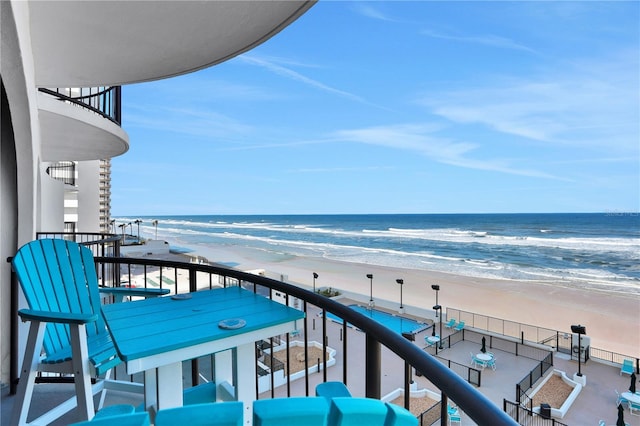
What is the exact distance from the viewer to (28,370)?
170cm

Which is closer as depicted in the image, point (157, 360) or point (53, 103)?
point (157, 360)

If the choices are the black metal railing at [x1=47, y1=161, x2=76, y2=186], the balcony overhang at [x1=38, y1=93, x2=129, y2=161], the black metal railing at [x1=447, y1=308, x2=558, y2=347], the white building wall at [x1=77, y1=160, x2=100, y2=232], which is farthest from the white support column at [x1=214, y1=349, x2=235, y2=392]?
the black metal railing at [x1=47, y1=161, x2=76, y2=186]

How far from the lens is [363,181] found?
5550 cm

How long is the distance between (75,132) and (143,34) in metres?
2.38

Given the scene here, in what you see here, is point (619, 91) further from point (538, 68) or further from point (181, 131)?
point (181, 131)

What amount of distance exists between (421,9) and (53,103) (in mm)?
27525

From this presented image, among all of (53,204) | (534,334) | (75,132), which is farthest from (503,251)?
(75,132)

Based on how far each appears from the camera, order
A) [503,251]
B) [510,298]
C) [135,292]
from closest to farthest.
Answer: [135,292], [510,298], [503,251]

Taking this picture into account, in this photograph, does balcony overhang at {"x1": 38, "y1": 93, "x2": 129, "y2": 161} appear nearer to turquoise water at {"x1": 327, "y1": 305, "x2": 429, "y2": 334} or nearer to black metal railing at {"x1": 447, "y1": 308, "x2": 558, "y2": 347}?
turquoise water at {"x1": 327, "y1": 305, "x2": 429, "y2": 334}

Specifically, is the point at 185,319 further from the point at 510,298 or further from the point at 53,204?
the point at 510,298

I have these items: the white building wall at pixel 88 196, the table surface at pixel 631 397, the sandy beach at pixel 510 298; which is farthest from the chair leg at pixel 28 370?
the white building wall at pixel 88 196

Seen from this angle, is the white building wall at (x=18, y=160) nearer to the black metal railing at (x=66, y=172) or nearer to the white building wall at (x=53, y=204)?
the white building wall at (x=53, y=204)

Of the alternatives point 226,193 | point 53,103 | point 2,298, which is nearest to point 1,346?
point 2,298

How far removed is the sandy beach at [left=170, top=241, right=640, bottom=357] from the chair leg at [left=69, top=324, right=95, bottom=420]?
13149mm
